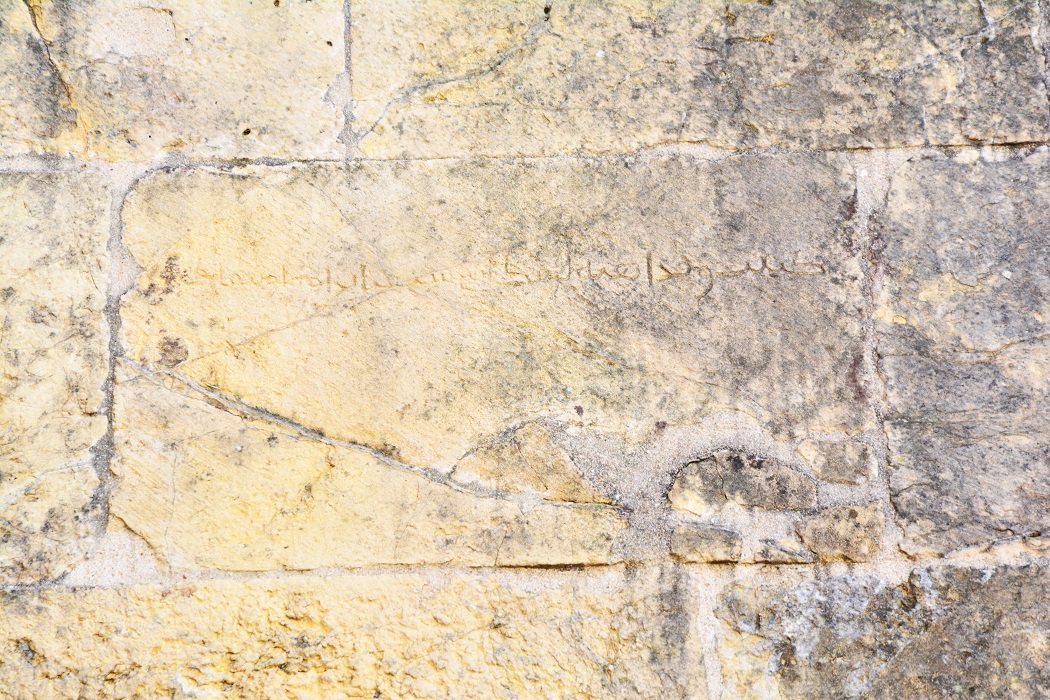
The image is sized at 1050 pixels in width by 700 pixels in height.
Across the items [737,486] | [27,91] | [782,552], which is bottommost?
[782,552]

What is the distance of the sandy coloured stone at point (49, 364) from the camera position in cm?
151

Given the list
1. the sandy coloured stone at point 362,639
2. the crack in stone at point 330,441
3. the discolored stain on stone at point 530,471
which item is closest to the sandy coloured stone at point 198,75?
the crack in stone at point 330,441

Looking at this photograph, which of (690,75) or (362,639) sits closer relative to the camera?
(362,639)

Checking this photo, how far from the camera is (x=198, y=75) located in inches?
63.6

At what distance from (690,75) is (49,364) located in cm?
153

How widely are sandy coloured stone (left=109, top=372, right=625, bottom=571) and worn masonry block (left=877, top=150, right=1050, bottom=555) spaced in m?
0.69

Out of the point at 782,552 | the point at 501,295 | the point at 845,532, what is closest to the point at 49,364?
the point at 501,295

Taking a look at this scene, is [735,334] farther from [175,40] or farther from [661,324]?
[175,40]

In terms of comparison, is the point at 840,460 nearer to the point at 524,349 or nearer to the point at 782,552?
the point at 782,552

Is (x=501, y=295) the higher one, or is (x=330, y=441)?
(x=501, y=295)

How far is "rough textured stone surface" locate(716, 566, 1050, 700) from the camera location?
4.98 feet

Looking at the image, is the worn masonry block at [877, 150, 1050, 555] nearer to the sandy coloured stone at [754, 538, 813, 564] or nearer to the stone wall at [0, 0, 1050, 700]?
the stone wall at [0, 0, 1050, 700]

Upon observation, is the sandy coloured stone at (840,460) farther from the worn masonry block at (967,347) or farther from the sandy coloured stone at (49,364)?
the sandy coloured stone at (49,364)

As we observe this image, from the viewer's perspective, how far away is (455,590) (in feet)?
5.00
